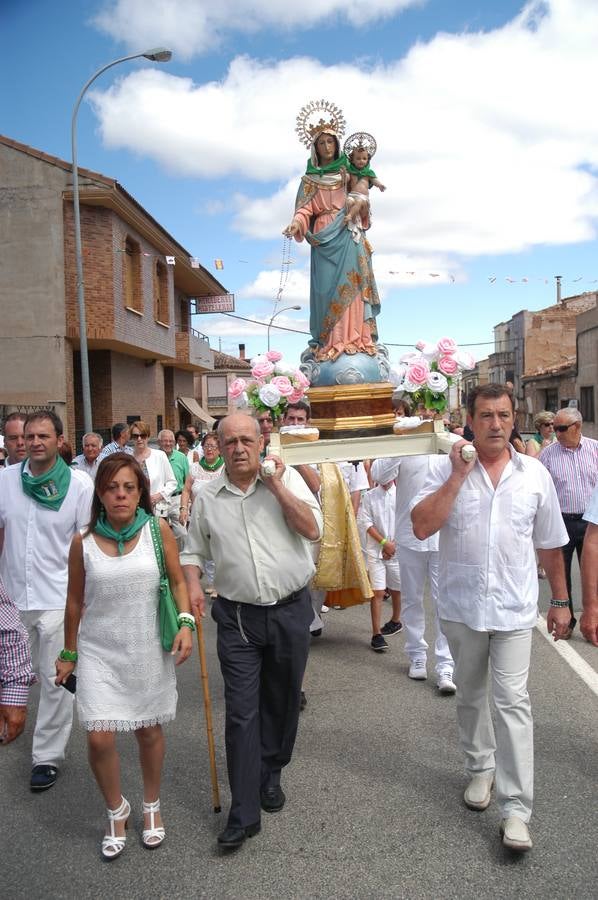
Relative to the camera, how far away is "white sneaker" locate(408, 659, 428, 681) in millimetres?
5605

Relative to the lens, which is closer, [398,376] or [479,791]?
[479,791]

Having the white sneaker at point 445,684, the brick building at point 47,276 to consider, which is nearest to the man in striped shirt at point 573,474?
the white sneaker at point 445,684

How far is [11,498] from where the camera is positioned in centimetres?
451

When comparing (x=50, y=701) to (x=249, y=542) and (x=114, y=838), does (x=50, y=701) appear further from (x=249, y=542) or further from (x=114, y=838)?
(x=249, y=542)

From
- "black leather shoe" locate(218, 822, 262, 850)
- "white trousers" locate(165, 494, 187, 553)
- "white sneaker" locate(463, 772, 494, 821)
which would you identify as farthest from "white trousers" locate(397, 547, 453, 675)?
"white trousers" locate(165, 494, 187, 553)

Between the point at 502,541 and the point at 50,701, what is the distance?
2.56 metres

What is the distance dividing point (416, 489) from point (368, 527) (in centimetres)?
151

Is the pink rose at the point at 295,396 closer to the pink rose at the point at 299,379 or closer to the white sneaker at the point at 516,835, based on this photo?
the pink rose at the point at 299,379

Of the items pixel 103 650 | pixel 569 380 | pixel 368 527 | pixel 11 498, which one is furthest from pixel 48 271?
pixel 569 380

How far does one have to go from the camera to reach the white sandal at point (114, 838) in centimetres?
339

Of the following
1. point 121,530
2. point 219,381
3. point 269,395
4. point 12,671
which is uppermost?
point 219,381

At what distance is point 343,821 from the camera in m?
3.63

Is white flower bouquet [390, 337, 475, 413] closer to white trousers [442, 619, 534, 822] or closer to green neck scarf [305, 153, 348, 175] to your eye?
white trousers [442, 619, 534, 822]

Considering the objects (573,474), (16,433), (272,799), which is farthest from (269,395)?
(573,474)
